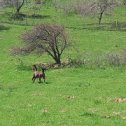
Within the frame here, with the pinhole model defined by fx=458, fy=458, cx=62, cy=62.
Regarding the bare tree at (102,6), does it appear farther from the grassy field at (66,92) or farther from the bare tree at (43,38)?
the bare tree at (43,38)

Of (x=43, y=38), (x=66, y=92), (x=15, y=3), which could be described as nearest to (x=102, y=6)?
(x=15, y=3)

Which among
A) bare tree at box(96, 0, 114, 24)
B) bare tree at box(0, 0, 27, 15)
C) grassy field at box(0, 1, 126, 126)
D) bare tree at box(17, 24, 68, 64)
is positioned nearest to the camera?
grassy field at box(0, 1, 126, 126)

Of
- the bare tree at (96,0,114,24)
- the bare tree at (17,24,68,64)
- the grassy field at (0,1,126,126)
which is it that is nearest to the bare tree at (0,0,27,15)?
the bare tree at (96,0,114,24)

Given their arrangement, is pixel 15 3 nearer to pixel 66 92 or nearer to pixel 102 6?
pixel 102 6

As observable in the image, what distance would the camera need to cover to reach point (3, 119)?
23922 mm

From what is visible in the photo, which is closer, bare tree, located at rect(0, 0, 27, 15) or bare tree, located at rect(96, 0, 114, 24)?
bare tree, located at rect(96, 0, 114, 24)

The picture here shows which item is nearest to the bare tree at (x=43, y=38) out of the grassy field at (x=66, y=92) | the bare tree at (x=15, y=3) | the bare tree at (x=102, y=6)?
the grassy field at (x=66, y=92)

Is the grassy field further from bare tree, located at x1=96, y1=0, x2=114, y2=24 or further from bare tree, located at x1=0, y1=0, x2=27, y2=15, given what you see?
bare tree, located at x1=0, y1=0, x2=27, y2=15

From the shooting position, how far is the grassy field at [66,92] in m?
23.7

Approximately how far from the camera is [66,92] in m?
33.2

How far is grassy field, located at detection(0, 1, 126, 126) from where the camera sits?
23.7 m

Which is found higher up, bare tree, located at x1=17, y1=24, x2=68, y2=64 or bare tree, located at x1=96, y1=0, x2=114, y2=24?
bare tree, located at x1=17, y1=24, x2=68, y2=64

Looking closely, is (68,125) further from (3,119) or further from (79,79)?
(79,79)

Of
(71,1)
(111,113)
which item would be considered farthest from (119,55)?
(71,1)
